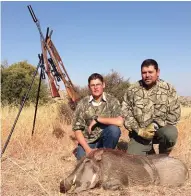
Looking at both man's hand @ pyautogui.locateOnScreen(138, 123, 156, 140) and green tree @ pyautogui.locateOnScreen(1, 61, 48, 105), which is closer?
man's hand @ pyautogui.locateOnScreen(138, 123, 156, 140)

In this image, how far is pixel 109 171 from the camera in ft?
12.8

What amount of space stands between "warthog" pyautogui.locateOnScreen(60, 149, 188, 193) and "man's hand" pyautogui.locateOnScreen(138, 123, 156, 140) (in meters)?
0.82

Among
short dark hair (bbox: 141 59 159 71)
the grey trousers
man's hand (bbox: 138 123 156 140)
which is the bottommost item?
the grey trousers

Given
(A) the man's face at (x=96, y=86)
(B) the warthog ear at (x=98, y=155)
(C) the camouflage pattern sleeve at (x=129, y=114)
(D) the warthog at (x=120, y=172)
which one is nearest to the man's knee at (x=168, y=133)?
(C) the camouflage pattern sleeve at (x=129, y=114)

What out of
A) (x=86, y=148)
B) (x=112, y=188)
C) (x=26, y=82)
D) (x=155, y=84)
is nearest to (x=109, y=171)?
(x=112, y=188)

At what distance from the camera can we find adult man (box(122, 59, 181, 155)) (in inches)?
205

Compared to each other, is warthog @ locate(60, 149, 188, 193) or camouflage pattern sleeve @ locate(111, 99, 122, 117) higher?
camouflage pattern sleeve @ locate(111, 99, 122, 117)

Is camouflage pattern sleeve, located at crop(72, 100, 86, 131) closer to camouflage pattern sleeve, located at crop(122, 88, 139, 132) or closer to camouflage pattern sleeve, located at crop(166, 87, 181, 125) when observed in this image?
camouflage pattern sleeve, located at crop(122, 88, 139, 132)

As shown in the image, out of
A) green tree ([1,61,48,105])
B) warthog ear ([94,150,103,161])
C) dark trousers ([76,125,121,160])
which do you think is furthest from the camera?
green tree ([1,61,48,105])

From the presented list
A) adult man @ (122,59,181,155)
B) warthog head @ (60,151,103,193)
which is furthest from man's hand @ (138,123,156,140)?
warthog head @ (60,151,103,193)

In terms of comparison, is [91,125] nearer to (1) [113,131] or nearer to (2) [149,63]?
(1) [113,131]

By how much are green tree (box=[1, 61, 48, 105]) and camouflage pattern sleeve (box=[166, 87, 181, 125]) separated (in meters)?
9.99

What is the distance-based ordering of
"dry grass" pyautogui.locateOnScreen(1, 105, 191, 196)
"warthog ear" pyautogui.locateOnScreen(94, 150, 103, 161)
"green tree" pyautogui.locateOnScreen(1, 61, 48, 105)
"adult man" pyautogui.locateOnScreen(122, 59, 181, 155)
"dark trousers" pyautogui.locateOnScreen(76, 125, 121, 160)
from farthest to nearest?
1. "green tree" pyautogui.locateOnScreen(1, 61, 48, 105)
2. "adult man" pyautogui.locateOnScreen(122, 59, 181, 155)
3. "dark trousers" pyautogui.locateOnScreen(76, 125, 121, 160)
4. "dry grass" pyautogui.locateOnScreen(1, 105, 191, 196)
5. "warthog ear" pyautogui.locateOnScreen(94, 150, 103, 161)

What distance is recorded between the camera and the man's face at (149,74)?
5.03 meters
